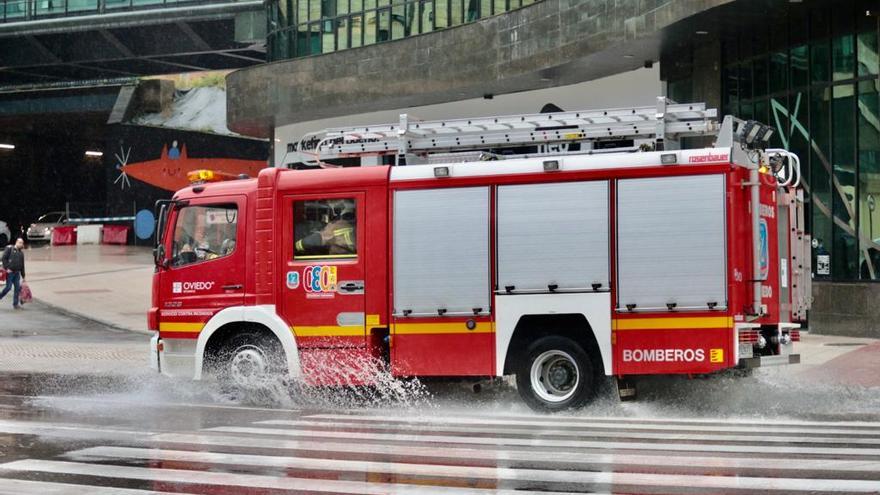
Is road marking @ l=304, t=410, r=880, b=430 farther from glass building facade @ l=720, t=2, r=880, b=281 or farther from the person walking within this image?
the person walking

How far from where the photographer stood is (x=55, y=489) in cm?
773

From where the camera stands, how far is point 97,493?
7586 millimetres

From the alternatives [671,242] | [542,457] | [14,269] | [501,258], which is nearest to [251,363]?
[501,258]

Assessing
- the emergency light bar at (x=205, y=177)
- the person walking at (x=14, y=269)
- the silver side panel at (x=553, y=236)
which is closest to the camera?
the silver side panel at (x=553, y=236)

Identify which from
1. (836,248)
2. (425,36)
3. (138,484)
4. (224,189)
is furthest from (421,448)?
(425,36)

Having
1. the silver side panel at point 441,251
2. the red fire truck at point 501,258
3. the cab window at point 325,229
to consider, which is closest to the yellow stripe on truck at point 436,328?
the red fire truck at point 501,258

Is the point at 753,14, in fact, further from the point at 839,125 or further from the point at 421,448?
the point at 421,448

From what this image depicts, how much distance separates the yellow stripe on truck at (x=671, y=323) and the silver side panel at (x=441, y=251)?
1.39 meters

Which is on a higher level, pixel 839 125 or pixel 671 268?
pixel 839 125

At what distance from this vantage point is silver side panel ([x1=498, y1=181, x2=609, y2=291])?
11633 millimetres

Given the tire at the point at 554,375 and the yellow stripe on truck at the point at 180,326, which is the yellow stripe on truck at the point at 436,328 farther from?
the yellow stripe on truck at the point at 180,326

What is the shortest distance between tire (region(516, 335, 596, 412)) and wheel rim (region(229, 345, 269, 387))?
9.50ft

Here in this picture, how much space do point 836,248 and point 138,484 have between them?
1731 centimetres

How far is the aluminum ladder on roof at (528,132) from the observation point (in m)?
12.2
